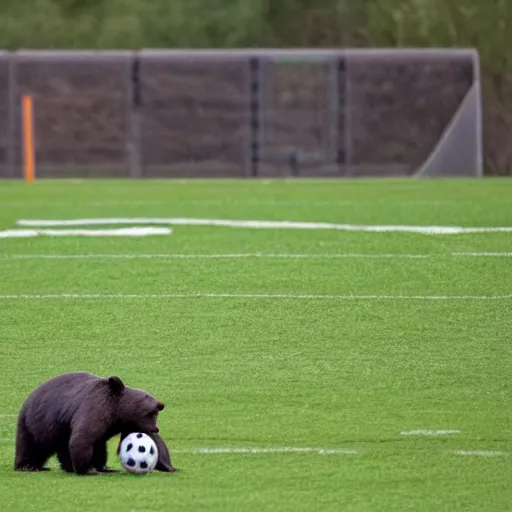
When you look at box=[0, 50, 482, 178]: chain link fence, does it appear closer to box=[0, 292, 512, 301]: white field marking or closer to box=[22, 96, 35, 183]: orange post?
box=[22, 96, 35, 183]: orange post

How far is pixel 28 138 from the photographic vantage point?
2545 cm

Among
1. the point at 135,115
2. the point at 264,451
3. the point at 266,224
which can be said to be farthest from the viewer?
the point at 135,115

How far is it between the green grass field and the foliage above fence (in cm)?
1914

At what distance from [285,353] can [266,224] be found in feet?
22.2

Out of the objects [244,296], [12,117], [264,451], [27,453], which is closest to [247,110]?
[12,117]

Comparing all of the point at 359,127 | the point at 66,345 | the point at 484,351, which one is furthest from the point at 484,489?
the point at 359,127

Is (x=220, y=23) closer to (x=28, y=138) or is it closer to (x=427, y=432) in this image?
(x=28, y=138)

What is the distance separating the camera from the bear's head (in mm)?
6859

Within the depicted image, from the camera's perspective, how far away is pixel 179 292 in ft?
41.1

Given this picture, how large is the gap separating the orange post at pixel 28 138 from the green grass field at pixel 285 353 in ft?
23.1

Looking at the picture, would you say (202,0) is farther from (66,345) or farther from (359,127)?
(66,345)

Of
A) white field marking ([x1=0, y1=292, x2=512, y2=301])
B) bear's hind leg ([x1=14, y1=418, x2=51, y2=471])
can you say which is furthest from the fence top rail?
bear's hind leg ([x1=14, y1=418, x2=51, y2=471])

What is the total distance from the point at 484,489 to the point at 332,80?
21.0 m

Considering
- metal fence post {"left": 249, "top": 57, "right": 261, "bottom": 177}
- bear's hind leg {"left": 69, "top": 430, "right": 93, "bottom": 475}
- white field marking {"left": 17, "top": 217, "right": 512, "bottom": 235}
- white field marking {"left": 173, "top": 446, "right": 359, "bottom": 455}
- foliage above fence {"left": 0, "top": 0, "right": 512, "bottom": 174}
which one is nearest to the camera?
bear's hind leg {"left": 69, "top": 430, "right": 93, "bottom": 475}
